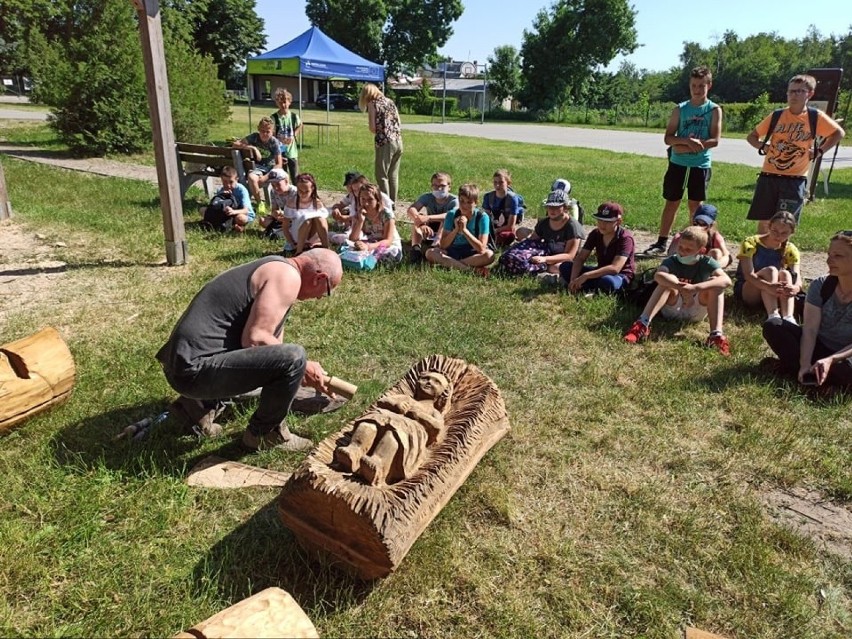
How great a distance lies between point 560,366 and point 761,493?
5.13 feet

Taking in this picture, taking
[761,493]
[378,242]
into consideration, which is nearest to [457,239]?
[378,242]

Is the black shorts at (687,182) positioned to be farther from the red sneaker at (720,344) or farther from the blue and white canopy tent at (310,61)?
the blue and white canopy tent at (310,61)

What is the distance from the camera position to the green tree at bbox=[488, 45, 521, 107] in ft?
175

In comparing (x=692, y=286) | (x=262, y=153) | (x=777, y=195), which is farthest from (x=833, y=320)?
(x=262, y=153)

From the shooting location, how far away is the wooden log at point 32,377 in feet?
10.5

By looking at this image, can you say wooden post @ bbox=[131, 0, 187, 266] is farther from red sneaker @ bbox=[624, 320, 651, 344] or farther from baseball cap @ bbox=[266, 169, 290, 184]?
red sneaker @ bbox=[624, 320, 651, 344]

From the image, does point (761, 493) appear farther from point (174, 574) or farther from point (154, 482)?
point (154, 482)

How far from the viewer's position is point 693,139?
6.36 metres

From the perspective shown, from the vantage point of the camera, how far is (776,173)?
6035 millimetres

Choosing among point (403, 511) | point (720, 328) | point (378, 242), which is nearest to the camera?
point (403, 511)

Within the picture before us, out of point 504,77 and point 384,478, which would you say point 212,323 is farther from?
point 504,77

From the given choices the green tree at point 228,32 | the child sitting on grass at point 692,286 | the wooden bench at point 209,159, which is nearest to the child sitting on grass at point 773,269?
the child sitting on grass at point 692,286

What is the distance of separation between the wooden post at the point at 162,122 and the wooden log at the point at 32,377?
2.84m

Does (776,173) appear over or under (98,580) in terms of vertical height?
over
